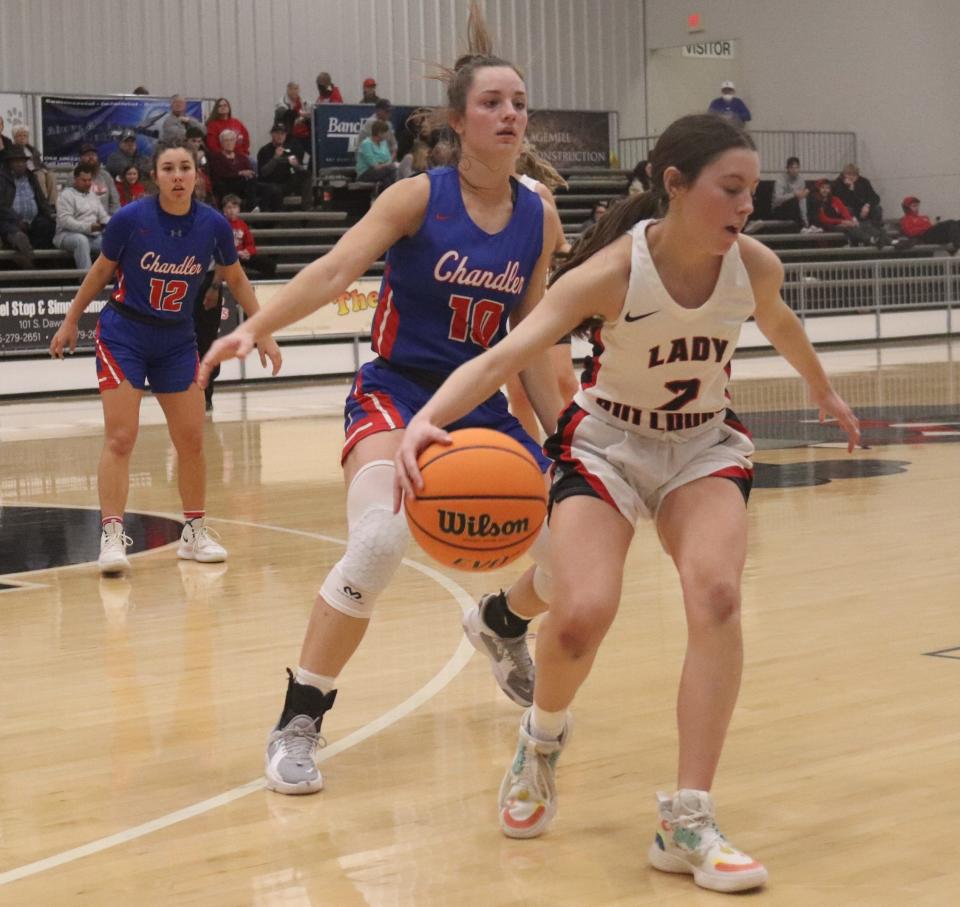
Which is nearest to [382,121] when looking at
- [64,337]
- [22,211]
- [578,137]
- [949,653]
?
[22,211]

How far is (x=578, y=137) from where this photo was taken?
2623 centimetres

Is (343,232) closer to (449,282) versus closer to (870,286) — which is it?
(870,286)

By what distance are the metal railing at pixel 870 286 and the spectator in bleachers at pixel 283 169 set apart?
6382 mm

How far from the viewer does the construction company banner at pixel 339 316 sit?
17547 millimetres

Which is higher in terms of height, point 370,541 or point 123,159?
point 123,159

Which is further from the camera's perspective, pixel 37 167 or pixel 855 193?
pixel 855 193

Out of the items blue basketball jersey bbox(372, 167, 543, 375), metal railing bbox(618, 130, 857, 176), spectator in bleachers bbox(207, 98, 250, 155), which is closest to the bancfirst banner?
spectator in bleachers bbox(207, 98, 250, 155)

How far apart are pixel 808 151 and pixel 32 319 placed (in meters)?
15.5

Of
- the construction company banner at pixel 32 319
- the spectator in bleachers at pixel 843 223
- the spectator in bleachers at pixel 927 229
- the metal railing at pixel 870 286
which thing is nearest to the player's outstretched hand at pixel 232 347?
the construction company banner at pixel 32 319

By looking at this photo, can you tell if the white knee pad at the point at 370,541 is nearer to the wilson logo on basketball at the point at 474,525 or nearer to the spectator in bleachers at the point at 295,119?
the wilson logo on basketball at the point at 474,525

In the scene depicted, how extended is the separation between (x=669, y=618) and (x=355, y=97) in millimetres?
19761

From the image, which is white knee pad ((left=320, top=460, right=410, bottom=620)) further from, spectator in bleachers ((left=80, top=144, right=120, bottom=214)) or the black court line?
spectator in bleachers ((left=80, top=144, right=120, bottom=214))

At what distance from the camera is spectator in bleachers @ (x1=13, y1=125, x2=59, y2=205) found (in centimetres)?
1761

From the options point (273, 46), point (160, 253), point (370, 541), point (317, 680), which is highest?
point (273, 46)
